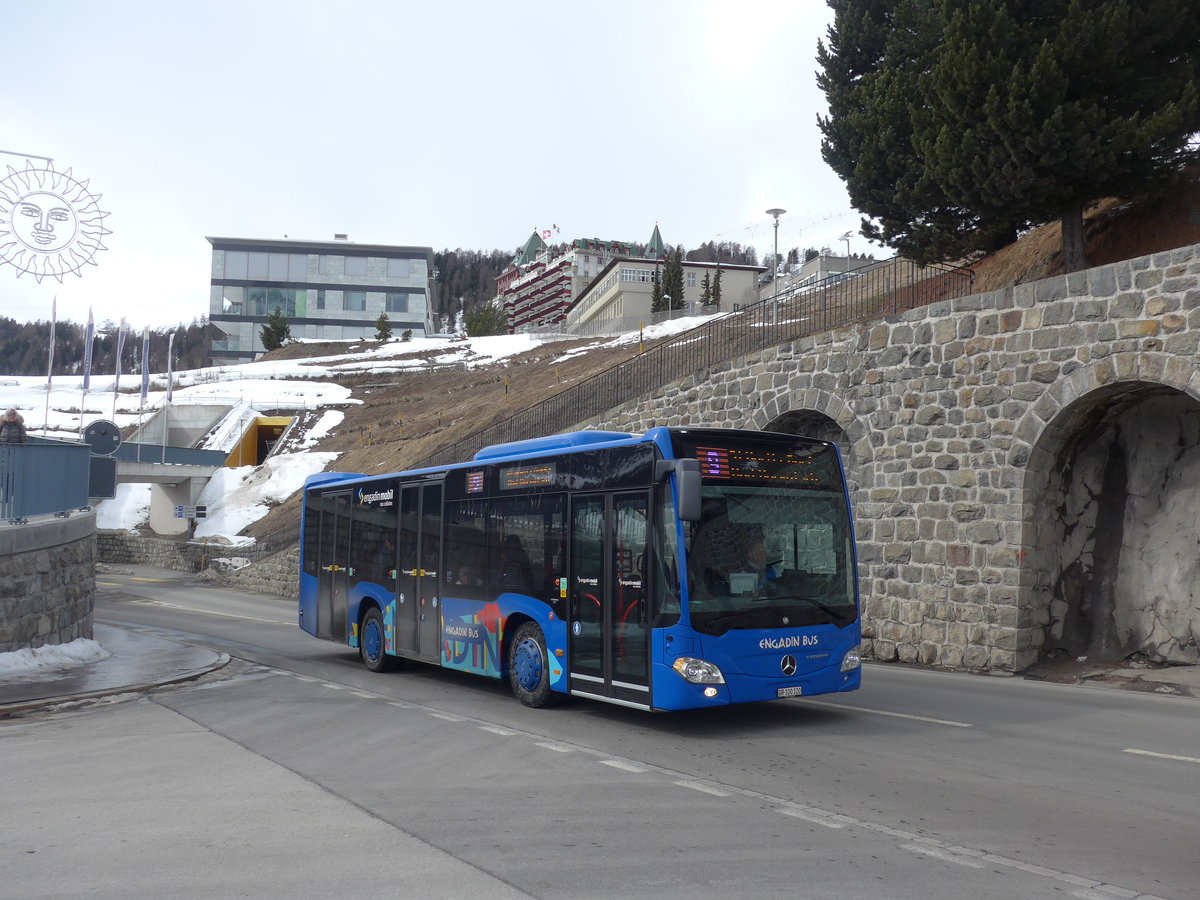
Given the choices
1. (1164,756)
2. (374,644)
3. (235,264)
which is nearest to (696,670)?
(1164,756)

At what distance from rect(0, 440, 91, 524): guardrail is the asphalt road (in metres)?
3.43

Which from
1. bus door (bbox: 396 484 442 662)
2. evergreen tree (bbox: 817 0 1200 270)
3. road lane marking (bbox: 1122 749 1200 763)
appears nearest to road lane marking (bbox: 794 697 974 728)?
road lane marking (bbox: 1122 749 1200 763)

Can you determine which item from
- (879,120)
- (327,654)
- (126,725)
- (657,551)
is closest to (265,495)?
(327,654)

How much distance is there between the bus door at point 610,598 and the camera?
9.41 meters

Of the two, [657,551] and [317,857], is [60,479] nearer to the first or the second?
[657,551]

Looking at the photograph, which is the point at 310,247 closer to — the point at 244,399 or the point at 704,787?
the point at 244,399

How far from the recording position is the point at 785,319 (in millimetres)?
19719

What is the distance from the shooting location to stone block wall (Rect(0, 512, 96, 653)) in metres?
13.3

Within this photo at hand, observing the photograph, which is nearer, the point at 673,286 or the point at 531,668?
the point at 531,668

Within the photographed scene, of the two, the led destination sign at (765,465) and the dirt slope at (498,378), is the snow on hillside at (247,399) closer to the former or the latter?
the dirt slope at (498,378)

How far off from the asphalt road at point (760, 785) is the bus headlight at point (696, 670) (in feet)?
1.83

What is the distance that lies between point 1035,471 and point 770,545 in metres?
6.59

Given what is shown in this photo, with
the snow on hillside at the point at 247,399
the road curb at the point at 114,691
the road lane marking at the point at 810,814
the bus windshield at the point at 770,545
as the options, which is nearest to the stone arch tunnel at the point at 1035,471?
the bus windshield at the point at 770,545

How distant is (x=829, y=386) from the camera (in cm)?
1772
